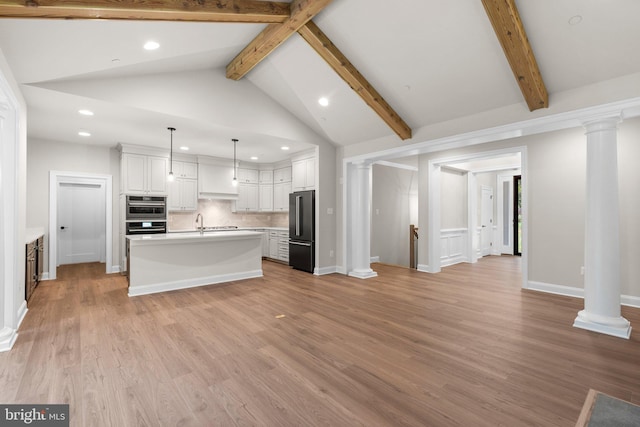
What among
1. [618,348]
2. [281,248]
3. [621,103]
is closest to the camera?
[618,348]

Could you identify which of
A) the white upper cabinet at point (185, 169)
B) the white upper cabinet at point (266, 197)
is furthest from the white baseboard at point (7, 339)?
the white upper cabinet at point (266, 197)

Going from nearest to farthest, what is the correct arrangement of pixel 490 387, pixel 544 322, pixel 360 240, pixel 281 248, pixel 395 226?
pixel 490 387 < pixel 544 322 < pixel 360 240 < pixel 281 248 < pixel 395 226

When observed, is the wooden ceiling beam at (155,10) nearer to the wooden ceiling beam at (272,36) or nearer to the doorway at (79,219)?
the wooden ceiling beam at (272,36)

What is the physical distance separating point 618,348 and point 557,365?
2.95 ft

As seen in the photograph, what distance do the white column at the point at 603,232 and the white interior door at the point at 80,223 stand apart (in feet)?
30.4

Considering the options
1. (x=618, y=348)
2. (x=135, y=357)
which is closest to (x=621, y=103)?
(x=618, y=348)

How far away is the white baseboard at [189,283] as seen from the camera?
466 centimetres

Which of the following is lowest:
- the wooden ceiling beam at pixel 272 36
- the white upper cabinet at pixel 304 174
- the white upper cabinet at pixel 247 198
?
the white upper cabinet at pixel 247 198

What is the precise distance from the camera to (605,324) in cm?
323

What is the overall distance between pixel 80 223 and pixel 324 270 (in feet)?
20.3

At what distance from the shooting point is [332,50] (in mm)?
4027

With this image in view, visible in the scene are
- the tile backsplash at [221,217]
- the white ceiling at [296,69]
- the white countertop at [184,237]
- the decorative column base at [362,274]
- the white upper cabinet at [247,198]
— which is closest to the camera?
the white ceiling at [296,69]

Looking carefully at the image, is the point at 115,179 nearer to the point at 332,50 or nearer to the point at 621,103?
the point at 332,50

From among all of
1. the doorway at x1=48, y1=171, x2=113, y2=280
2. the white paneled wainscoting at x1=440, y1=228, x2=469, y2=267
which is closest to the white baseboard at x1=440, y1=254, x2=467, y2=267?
the white paneled wainscoting at x1=440, y1=228, x2=469, y2=267
